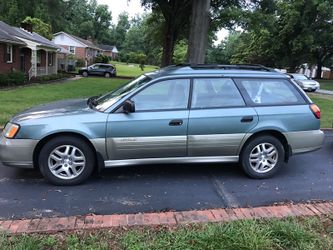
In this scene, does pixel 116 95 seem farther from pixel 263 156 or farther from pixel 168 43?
pixel 168 43

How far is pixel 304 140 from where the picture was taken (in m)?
5.75

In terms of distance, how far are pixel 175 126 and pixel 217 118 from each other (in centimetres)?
59

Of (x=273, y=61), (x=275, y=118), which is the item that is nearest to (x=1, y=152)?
(x=275, y=118)

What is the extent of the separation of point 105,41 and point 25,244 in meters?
101

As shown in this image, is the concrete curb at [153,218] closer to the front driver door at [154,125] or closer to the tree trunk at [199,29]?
the front driver door at [154,125]

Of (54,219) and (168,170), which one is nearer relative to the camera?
(54,219)

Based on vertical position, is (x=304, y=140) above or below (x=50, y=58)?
above

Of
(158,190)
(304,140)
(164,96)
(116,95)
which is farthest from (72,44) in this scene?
(158,190)

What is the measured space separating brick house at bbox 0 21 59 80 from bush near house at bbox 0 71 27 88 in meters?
1.45

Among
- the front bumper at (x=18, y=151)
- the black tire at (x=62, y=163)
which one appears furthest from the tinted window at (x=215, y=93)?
the front bumper at (x=18, y=151)

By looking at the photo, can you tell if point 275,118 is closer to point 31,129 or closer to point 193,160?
point 193,160

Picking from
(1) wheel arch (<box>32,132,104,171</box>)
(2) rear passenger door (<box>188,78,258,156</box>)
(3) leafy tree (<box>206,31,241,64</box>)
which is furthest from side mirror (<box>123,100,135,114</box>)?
(3) leafy tree (<box>206,31,241,64</box>)

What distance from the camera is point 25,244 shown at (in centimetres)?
337

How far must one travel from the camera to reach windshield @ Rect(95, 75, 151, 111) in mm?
5422
